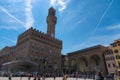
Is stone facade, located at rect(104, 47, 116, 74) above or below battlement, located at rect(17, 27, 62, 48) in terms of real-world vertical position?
below

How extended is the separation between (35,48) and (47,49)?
6888mm

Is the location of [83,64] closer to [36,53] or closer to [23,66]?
[36,53]

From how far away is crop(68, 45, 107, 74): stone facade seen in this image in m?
48.0

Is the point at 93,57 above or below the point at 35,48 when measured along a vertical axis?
below

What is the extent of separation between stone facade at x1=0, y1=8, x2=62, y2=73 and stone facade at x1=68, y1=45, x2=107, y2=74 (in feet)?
26.9

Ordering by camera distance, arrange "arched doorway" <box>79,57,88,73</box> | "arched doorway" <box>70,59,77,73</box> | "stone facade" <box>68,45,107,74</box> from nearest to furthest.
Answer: "stone facade" <box>68,45,107,74</box>, "arched doorway" <box>79,57,88,73</box>, "arched doorway" <box>70,59,77,73</box>

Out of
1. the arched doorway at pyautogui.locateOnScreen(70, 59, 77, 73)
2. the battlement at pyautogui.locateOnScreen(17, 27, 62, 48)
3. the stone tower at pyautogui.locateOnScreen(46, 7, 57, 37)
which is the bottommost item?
the arched doorway at pyautogui.locateOnScreen(70, 59, 77, 73)

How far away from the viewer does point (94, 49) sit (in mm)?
50375

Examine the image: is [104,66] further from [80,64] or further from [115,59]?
[80,64]

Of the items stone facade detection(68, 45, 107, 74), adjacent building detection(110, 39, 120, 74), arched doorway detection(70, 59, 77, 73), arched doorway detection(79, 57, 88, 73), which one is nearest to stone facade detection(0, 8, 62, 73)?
arched doorway detection(70, 59, 77, 73)

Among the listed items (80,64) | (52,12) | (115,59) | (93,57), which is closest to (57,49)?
(80,64)

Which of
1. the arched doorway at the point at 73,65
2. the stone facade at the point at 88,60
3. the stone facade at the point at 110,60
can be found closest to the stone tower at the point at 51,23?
the stone facade at the point at 88,60

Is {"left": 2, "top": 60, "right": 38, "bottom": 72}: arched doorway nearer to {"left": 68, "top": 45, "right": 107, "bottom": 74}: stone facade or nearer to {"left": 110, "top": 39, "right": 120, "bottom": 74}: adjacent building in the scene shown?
{"left": 68, "top": 45, "right": 107, "bottom": 74}: stone facade

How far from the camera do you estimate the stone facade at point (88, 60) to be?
47978 millimetres
